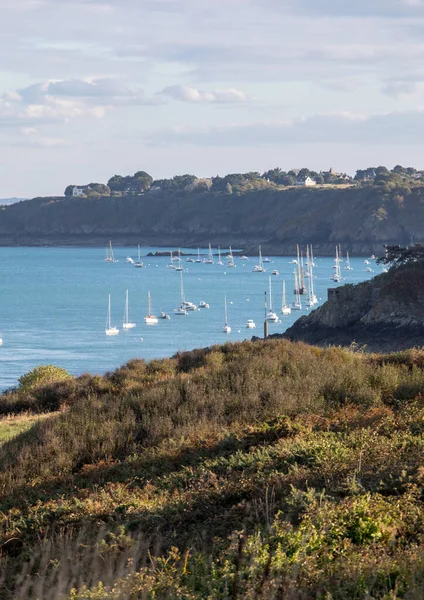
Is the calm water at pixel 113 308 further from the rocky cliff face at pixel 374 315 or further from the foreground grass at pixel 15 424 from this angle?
the foreground grass at pixel 15 424

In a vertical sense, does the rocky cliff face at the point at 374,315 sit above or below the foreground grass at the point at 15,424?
below

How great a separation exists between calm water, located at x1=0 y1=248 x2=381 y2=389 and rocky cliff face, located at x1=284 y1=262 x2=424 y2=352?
11551 mm

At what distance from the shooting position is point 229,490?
809 cm

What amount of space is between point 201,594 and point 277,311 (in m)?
91.6

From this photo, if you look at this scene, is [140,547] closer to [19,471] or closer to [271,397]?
[19,471]

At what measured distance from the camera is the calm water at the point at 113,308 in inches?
2640

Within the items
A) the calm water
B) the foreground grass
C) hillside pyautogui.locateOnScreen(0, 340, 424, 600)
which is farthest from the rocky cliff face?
hillside pyautogui.locateOnScreen(0, 340, 424, 600)

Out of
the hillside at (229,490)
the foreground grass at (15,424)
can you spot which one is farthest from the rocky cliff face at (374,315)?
the hillside at (229,490)

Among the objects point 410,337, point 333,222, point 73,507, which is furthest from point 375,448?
point 333,222

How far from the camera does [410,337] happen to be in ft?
191

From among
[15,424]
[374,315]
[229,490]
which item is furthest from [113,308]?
[229,490]

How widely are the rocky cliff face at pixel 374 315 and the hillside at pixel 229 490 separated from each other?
1771 inches

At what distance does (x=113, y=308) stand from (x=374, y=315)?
44346mm

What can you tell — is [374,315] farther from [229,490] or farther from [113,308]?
[229,490]
